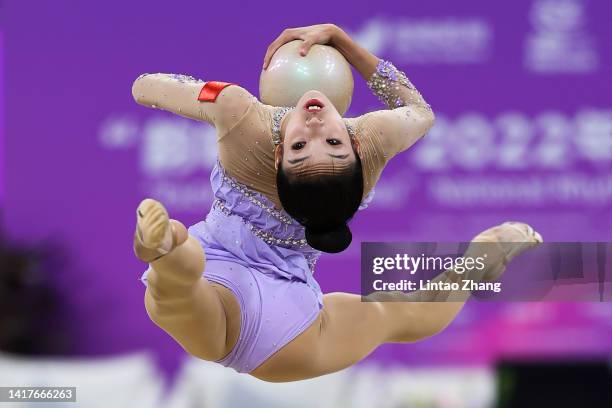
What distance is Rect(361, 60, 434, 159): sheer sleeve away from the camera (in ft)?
8.39

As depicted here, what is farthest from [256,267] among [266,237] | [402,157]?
[402,157]

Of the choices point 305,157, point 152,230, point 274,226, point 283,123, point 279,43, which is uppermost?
point 279,43

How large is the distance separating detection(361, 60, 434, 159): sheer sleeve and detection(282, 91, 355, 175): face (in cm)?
15

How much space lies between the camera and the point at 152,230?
2.17 metres

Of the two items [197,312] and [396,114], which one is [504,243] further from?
[197,312]

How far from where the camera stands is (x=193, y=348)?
2482 mm

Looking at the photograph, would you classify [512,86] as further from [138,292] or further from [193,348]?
[193,348]

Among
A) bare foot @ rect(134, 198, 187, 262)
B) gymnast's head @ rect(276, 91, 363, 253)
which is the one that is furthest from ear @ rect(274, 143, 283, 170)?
bare foot @ rect(134, 198, 187, 262)

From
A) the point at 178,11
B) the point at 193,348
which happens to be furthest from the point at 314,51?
the point at 178,11

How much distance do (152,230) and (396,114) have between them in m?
0.74

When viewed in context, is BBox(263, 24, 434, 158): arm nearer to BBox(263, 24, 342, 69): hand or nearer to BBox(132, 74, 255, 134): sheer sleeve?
BBox(263, 24, 342, 69): hand

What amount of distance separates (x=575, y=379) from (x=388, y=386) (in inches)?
30.2

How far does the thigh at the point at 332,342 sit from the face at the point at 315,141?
1.47ft

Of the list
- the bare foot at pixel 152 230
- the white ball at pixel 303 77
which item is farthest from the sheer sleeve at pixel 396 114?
the bare foot at pixel 152 230
